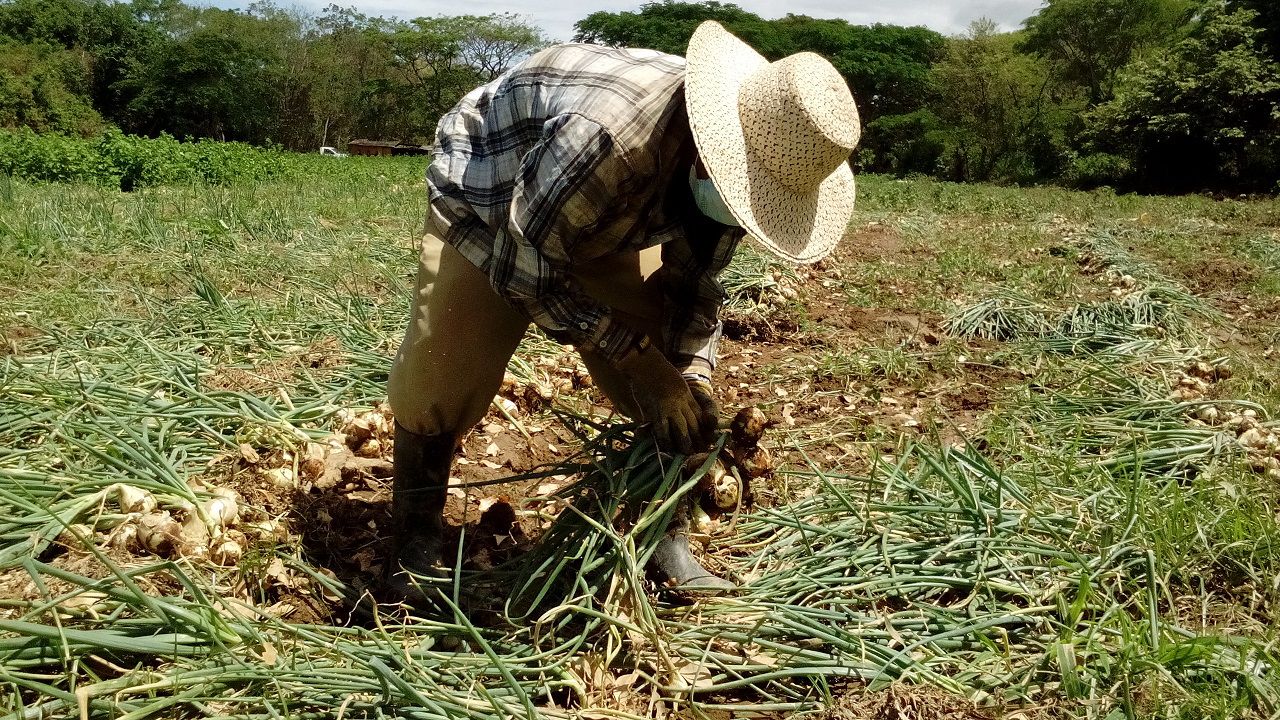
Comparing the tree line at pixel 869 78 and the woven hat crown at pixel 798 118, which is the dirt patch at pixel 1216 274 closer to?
the woven hat crown at pixel 798 118

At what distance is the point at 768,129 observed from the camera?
162 centimetres

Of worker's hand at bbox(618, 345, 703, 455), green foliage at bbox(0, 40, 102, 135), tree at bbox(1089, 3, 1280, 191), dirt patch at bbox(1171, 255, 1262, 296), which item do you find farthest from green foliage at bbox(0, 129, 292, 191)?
green foliage at bbox(0, 40, 102, 135)

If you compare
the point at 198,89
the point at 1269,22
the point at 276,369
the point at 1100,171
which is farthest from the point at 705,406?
the point at 198,89

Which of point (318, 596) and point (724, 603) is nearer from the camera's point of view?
point (724, 603)

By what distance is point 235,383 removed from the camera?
2955 mm

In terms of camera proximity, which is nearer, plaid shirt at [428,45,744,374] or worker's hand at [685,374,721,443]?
plaid shirt at [428,45,744,374]

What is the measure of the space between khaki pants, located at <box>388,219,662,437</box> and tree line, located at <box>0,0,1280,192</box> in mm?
17551

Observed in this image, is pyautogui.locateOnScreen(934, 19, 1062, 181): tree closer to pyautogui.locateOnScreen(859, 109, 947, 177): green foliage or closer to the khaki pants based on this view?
pyautogui.locateOnScreen(859, 109, 947, 177): green foliage

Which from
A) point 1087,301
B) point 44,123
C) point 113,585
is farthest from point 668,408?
point 44,123

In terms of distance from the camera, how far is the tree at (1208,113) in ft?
52.6

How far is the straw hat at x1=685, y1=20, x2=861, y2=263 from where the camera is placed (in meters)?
1.56

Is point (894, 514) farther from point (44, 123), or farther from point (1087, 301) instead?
point (44, 123)

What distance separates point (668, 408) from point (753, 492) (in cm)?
60

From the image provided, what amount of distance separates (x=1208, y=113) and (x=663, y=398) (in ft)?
62.8
